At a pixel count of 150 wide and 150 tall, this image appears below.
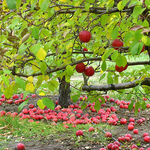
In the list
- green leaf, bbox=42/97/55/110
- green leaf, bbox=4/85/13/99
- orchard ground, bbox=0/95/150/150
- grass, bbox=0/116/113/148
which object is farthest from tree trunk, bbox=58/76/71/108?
green leaf, bbox=42/97/55/110

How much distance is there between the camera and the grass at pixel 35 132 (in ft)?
10.8

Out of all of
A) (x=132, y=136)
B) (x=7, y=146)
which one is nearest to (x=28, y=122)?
(x=7, y=146)

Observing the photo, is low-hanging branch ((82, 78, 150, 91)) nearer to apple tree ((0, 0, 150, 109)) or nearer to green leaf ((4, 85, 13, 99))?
apple tree ((0, 0, 150, 109))

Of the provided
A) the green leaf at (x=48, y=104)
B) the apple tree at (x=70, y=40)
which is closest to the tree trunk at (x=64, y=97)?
the apple tree at (x=70, y=40)

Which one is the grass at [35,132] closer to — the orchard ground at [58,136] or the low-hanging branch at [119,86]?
the orchard ground at [58,136]

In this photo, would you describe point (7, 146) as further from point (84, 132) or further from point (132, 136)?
point (132, 136)

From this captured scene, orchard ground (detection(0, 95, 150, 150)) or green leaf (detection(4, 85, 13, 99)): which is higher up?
green leaf (detection(4, 85, 13, 99))

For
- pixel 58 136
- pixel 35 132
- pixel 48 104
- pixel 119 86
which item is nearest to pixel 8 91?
pixel 48 104

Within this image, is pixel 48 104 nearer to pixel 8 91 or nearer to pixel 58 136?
pixel 8 91

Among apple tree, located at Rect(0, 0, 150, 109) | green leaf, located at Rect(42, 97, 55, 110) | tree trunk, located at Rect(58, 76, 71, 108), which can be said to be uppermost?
apple tree, located at Rect(0, 0, 150, 109)

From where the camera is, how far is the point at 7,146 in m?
3.00

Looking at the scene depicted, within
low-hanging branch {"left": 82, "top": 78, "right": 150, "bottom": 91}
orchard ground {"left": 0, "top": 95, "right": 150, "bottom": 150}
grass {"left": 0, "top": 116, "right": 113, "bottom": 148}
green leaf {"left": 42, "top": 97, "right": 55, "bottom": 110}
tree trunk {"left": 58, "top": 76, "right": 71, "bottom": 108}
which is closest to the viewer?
green leaf {"left": 42, "top": 97, "right": 55, "bottom": 110}

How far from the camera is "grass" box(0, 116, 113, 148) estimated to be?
130 inches

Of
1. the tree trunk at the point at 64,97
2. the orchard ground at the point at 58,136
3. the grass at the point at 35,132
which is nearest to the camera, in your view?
the orchard ground at the point at 58,136
